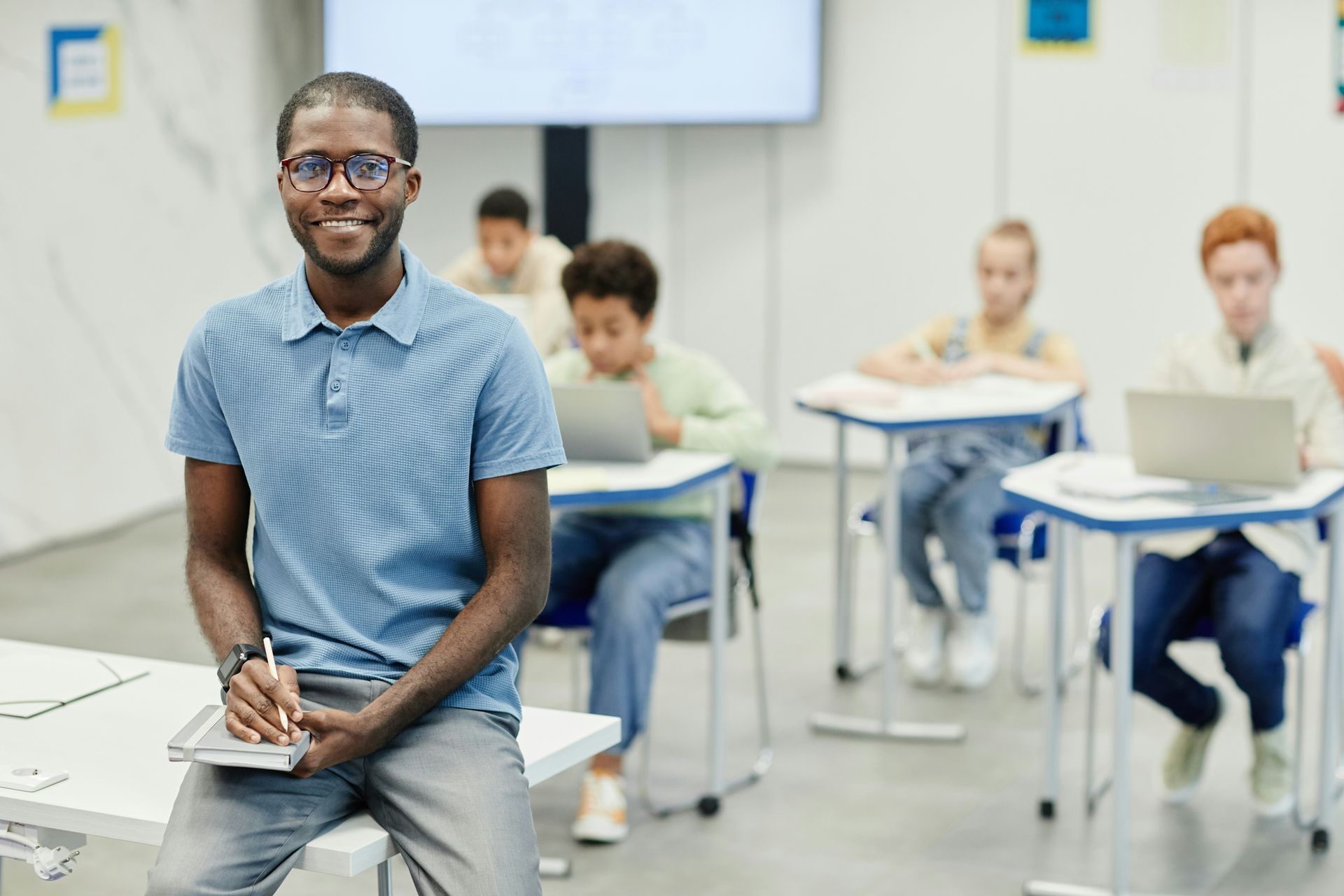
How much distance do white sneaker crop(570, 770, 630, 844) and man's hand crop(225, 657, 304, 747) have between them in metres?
1.48

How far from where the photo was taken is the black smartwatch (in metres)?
1.72

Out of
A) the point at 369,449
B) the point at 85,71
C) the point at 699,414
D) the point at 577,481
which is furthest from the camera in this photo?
the point at 85,71

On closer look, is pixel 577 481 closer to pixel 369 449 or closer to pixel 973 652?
pixel 369 449

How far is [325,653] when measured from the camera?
1793 millimetres

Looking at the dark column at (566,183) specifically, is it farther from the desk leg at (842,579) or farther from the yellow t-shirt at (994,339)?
A: the desk leg at (842,579)

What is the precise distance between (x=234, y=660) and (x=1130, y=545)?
1.66 metres

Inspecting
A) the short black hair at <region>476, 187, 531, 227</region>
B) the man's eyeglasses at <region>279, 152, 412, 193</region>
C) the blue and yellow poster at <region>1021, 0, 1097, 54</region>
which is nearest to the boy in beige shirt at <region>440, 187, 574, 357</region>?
the short black hair at <region>476, 187, 531, 227</region>

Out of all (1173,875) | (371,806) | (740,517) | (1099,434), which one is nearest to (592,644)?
(740,517)

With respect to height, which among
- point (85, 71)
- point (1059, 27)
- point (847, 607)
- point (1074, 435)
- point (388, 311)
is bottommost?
point (847, 607)

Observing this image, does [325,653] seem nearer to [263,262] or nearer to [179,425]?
[179,425]

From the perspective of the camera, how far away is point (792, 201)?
6.84 meters

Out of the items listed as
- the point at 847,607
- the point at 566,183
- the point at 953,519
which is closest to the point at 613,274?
the point at 953,519

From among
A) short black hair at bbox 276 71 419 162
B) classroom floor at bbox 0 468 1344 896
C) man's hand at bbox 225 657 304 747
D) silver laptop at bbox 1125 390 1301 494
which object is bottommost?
classroom floor at bbox 0 468 1344 896

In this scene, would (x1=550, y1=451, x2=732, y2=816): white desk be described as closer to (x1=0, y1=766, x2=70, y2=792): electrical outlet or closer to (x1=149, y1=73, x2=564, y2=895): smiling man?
(x1=149, y1=73, x2=564, y2=895): smiling man
